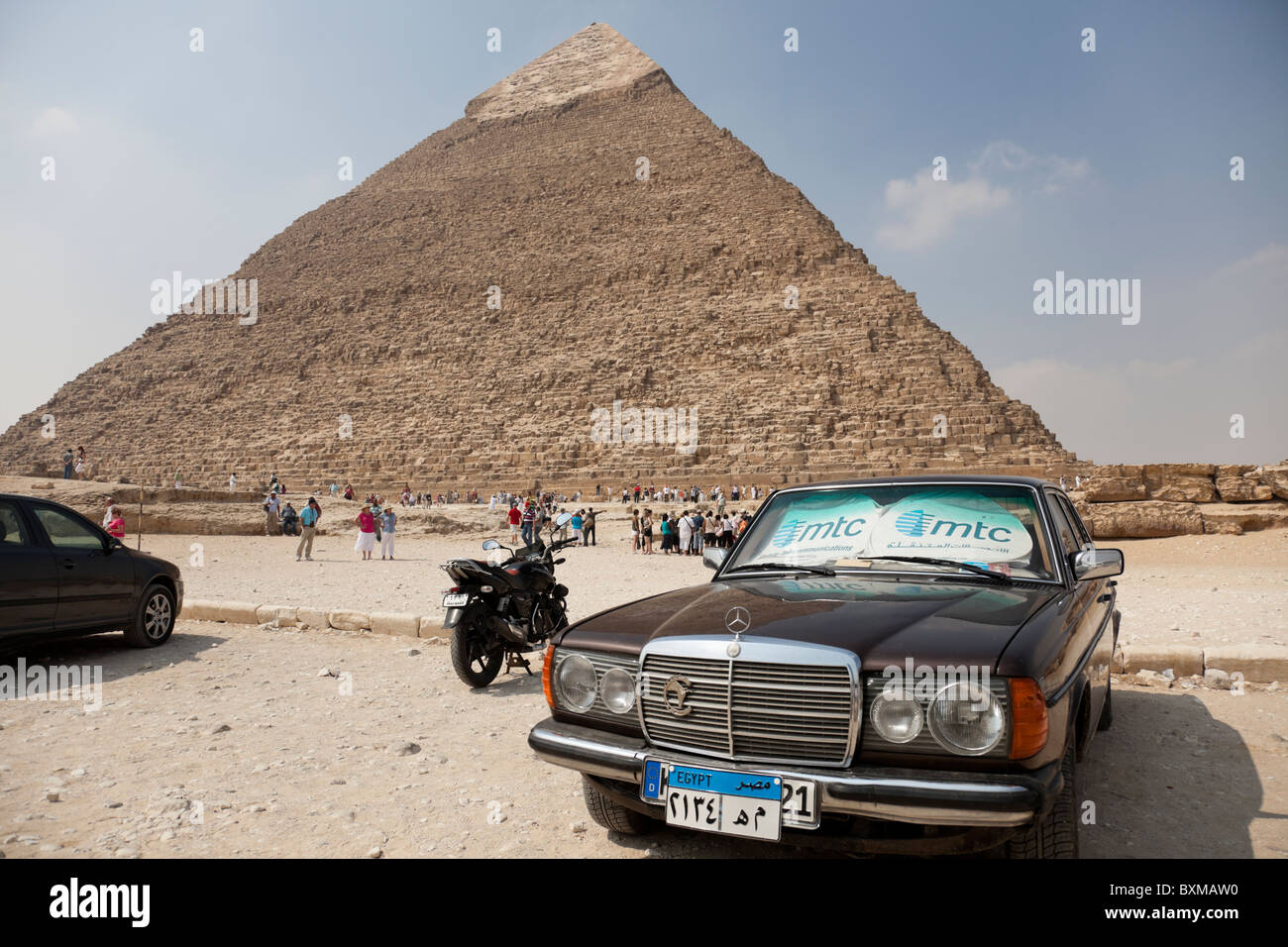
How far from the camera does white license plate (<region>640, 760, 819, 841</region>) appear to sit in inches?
77.8

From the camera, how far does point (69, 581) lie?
5246 mm

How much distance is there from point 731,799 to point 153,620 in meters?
5.59

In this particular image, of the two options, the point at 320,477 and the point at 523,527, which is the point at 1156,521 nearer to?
the point at 523,527

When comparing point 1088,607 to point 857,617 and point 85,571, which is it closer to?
point 857,617

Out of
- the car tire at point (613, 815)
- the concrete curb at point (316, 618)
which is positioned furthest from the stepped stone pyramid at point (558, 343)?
the car tire at point (613, 815)

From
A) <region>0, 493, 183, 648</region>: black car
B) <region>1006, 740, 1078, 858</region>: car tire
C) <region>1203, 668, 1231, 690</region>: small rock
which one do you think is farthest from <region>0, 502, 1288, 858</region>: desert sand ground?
<region>1006, 740, 1078, 858</region>: car tire

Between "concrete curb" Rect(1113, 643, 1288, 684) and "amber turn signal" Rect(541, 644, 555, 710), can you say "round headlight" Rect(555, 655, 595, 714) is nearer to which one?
"amber turn signal" Rect(541, 644, 555, 710)

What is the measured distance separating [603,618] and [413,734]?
179 cm

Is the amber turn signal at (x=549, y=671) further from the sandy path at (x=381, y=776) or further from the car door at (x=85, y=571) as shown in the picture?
the car door at (x=85, y=571)

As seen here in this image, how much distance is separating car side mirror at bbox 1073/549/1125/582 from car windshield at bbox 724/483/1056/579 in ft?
0.30

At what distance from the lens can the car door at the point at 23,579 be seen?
484 centimetres

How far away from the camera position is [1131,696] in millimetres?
4547

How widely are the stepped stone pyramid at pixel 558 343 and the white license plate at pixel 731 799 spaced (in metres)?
47.4

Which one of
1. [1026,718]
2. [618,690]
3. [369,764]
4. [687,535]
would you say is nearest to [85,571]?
[369,764]
